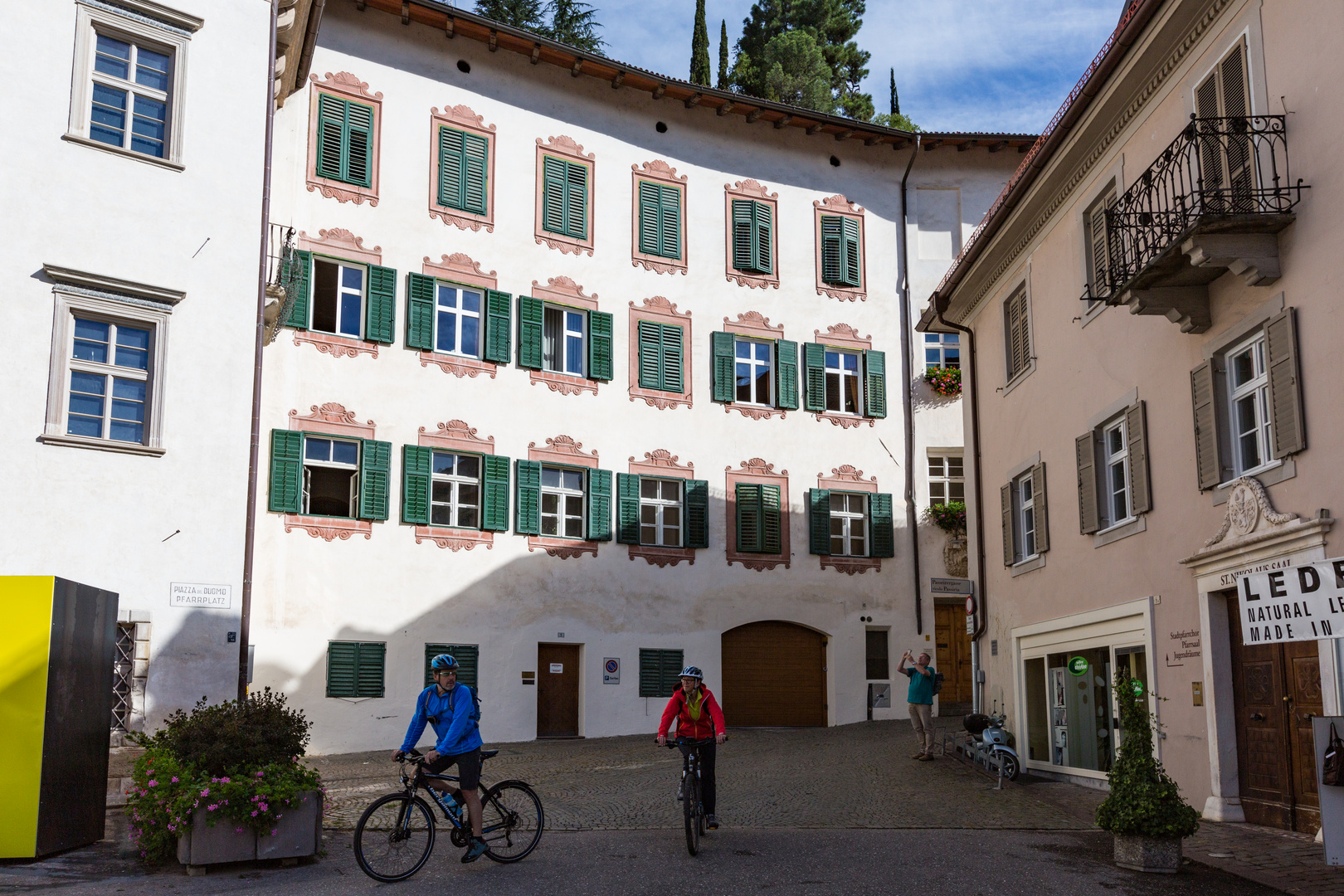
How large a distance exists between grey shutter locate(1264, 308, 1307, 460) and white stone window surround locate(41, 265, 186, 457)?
1178cm

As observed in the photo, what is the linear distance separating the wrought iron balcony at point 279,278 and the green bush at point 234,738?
7.71 meters

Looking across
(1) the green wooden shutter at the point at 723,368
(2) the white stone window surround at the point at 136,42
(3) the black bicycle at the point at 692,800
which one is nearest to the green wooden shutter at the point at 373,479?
(1) the green wooden shutter at the point at 723,368

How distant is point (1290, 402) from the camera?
12133mm

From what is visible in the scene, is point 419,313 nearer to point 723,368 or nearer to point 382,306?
point 382,306

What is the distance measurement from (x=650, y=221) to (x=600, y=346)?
3041 millimetres

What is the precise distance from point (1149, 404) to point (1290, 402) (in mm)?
3292

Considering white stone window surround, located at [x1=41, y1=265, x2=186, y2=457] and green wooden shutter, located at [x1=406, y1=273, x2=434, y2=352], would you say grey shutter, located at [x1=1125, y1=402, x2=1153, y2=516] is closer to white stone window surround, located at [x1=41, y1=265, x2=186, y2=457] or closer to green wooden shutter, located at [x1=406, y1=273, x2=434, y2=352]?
white stone window surround, located at [x1=41, y1=265, x2=186, y2=457]

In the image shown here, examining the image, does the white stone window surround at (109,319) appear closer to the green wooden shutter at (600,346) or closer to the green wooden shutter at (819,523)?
the green wooden shutter at (600,346)

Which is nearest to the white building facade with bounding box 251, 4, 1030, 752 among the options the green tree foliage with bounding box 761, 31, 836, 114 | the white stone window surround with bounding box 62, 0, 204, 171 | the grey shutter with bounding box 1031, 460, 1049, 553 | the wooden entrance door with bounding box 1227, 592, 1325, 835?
the white stone window surround with bounding box 62, 0, 204, 171

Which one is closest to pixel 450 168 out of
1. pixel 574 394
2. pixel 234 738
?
pixel 574 394

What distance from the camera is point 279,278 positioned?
19219 millimetres

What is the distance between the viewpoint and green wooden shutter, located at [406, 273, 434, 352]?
24109 millimetres

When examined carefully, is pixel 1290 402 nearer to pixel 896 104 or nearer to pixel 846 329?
pixel 846 329

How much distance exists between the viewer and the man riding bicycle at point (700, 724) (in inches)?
488
